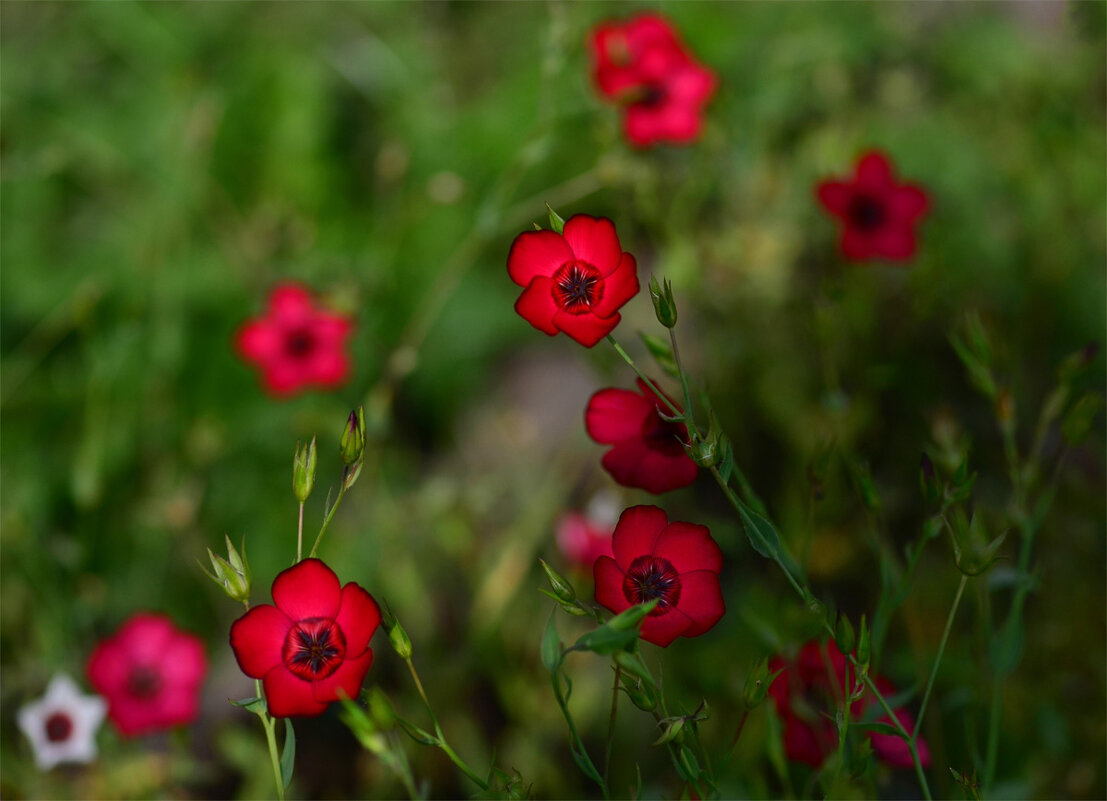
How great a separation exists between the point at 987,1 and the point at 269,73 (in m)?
1.80

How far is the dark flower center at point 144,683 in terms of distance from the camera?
3.56 feet

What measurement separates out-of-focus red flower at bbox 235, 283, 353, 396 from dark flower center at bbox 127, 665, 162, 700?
40 centimetres

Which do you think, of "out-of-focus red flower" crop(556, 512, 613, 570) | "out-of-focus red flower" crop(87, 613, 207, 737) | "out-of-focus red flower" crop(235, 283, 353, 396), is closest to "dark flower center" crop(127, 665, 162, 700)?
"out-of-focus red flower" crop(87, 613, 207, 737)

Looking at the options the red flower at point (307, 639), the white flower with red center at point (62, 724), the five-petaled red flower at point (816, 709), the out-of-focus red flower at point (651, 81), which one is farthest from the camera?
the out-of-focus red flower at point (651, 81)

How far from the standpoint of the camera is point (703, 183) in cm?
142

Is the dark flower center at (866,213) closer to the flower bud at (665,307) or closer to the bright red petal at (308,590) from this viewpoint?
the flower bud at (665,307)

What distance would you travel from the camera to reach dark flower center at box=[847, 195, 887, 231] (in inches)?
44.4

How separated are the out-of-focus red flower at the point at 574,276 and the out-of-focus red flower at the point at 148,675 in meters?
0.72

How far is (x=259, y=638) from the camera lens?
1.96 ft

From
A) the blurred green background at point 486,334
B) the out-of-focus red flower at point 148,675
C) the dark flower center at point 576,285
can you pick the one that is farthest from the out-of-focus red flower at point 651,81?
the out-of-focus red flower at point 148,675

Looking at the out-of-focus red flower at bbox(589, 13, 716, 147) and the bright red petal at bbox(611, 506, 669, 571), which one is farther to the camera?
the out-of-focus red flower at bbox(589, 13, 716, 147)

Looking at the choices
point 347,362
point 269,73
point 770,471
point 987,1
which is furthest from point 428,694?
point 987,1

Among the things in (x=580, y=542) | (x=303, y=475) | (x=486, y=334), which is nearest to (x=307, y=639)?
(x=303, y=475)

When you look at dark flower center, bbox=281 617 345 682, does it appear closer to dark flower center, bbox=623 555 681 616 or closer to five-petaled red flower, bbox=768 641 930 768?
dark flower center, bbox=623 555 681 616
